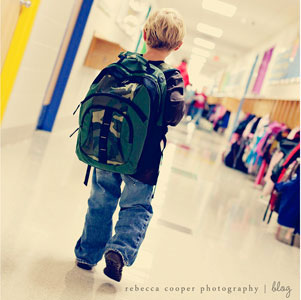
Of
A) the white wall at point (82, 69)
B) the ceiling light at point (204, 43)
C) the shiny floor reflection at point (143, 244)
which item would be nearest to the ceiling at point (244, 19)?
the ceiling light at point (204, 43)

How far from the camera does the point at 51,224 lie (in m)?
2.68

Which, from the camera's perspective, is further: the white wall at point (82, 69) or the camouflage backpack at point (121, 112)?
the white wall at point (82, 69)

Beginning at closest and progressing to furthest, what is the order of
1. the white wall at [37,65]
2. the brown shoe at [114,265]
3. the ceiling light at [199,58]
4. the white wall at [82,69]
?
the brown shoe at [114,265] < the white wall at [37,65] < the white wall at [82,69] < the ceiling light at [199,58]

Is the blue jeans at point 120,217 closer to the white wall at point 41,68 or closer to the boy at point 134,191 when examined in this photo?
the boy at point 134,191

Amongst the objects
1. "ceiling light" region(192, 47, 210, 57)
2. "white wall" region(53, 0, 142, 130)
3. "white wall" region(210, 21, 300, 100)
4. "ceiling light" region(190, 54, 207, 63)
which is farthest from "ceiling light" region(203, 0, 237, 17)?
"ceiling light" region(190, 54, 207, 63)

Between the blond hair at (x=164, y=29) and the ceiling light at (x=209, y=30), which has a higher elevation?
the ceiling light at (x=209, y=30)

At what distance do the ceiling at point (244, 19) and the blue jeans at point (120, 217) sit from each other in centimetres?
713

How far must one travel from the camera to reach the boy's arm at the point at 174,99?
6.42 feet

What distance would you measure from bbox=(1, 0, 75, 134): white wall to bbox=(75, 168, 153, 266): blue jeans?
2.03 meters

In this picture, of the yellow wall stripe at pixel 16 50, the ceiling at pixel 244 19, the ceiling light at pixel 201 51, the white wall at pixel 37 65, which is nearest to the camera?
the yellow wall stripe at pixel 16 50

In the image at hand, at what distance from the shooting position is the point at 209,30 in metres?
14.0

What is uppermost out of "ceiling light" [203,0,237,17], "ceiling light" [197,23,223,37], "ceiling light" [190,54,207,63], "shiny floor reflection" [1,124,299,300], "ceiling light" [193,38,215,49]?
"ceiling light" [190,54,207,63]

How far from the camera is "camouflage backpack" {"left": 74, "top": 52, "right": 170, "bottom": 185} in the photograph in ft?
6.28

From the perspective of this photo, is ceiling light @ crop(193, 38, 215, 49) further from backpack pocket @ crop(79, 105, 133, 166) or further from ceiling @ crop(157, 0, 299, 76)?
backpack pocket @ crop(79, 105, 133, 166)
